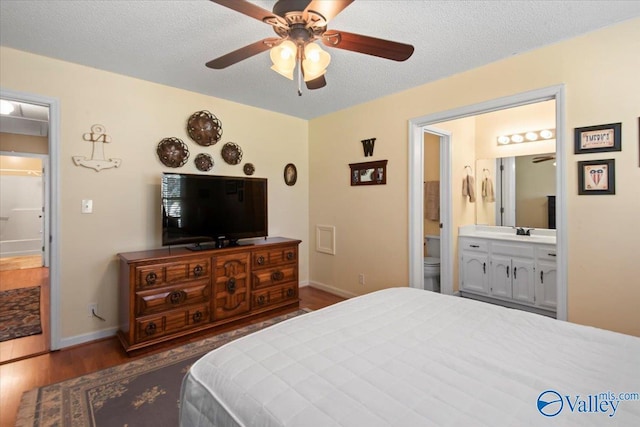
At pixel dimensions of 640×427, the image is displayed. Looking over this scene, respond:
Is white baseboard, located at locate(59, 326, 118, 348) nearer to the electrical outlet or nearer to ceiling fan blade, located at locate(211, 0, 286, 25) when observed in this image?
the electrical outlet

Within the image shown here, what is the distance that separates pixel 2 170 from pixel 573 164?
31.6ft

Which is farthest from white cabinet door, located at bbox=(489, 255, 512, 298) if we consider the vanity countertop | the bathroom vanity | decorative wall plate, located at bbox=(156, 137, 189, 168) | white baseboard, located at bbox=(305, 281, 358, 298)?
decorative wall plate, located at bbox=(156, 137, 189, 168)

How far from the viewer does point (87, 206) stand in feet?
8.77

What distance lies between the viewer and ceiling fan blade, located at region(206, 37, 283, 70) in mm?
1699

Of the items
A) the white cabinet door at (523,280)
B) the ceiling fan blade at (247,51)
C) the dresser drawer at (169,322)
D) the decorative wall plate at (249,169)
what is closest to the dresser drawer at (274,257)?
the dresser drawer at (169,322)

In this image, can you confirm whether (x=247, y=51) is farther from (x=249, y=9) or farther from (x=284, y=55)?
(x=249, y=9)

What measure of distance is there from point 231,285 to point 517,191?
3.73m

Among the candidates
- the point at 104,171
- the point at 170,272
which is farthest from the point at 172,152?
the point at 170,272

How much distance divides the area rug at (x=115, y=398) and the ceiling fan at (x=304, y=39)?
7.02 feet

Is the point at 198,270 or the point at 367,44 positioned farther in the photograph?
the point at 198,270

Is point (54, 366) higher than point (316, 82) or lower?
lower

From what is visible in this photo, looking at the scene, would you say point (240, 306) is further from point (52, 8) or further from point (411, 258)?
point (52, 8)

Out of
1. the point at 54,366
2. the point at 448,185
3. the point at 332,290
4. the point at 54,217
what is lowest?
the point at 54,366

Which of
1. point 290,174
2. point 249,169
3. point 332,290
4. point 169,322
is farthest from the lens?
point 290,174
